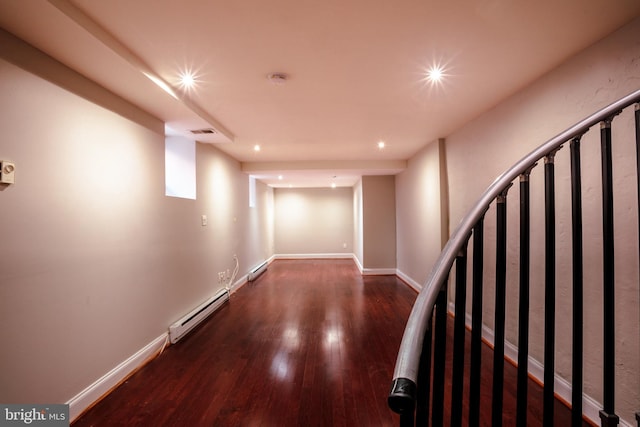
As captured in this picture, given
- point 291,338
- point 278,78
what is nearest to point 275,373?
point 291,338

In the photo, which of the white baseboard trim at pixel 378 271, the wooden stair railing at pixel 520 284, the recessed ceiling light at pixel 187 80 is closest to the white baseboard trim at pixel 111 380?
the wooden stair railing at pixel 520 284

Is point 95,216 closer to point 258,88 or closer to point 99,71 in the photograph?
point 99,71

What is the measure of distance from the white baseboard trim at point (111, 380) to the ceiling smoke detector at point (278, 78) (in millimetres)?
2344

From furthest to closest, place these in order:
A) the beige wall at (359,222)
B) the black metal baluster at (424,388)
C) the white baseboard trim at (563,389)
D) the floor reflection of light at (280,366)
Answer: the beige wall at (359,222)
the floor reflection of light at (280,366)
the white baseboard trim at (563,389)
the black metal baluster at (424,388)

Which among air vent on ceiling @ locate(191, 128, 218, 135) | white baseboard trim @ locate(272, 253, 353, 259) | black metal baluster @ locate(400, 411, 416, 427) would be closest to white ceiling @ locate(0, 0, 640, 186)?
air vent on ceiling @ locate(191, 128, 218, 135)

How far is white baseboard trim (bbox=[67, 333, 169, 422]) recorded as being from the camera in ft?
5.64

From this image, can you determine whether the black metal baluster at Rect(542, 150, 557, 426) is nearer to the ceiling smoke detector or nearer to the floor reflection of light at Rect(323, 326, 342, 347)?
the ceiling smoke detector

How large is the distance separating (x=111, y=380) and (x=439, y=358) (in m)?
2.26

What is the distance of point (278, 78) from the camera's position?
1.95m

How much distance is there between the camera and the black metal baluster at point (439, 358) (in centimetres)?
83

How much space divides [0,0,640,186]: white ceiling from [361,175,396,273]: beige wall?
3.10m

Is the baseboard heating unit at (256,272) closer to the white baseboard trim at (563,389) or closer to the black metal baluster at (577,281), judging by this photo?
the white baseboard trim at (563,389)

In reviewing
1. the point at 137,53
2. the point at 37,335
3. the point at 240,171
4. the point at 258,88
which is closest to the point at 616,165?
the point at 258,88

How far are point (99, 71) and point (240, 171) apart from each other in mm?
3164
